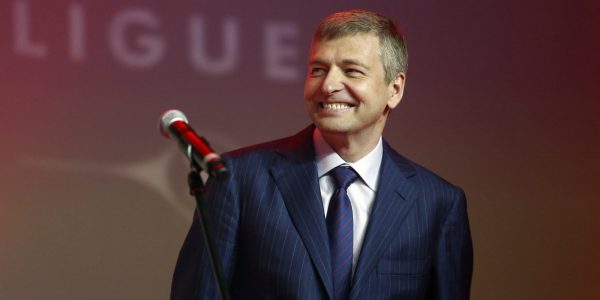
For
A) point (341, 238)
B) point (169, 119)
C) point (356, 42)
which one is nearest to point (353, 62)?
point (356, 42)

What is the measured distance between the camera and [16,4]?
10.5 feet

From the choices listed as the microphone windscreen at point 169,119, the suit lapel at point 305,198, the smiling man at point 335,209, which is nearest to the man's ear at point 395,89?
the smiling man at point 335,209

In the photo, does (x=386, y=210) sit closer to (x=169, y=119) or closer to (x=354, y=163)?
(x=354, y=163)

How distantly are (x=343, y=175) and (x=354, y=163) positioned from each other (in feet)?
0.16

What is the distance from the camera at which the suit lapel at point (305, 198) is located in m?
2.15

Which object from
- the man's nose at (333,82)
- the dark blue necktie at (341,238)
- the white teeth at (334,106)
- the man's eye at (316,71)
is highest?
the man's eye at (316,71)

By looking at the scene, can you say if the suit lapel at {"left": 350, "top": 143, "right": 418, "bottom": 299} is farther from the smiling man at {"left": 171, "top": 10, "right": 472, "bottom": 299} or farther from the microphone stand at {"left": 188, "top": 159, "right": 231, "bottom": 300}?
the microphone stand at {"left": 188, "top": 159, "right": 231, "bottom": 300}

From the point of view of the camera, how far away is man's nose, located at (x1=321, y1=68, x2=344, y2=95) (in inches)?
84.6

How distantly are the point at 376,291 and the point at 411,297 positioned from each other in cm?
11

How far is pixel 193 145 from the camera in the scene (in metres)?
1.65

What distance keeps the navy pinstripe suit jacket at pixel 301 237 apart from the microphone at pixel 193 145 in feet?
1.58

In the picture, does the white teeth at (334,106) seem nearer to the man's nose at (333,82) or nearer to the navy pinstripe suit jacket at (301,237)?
the man's nose at (333,82)

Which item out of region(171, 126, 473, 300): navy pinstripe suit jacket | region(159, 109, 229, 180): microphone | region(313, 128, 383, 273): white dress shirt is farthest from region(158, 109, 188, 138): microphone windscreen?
region(313, 128, 383, 273): white dress shirt

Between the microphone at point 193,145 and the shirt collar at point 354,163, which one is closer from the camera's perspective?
the microphone at point 193,145
